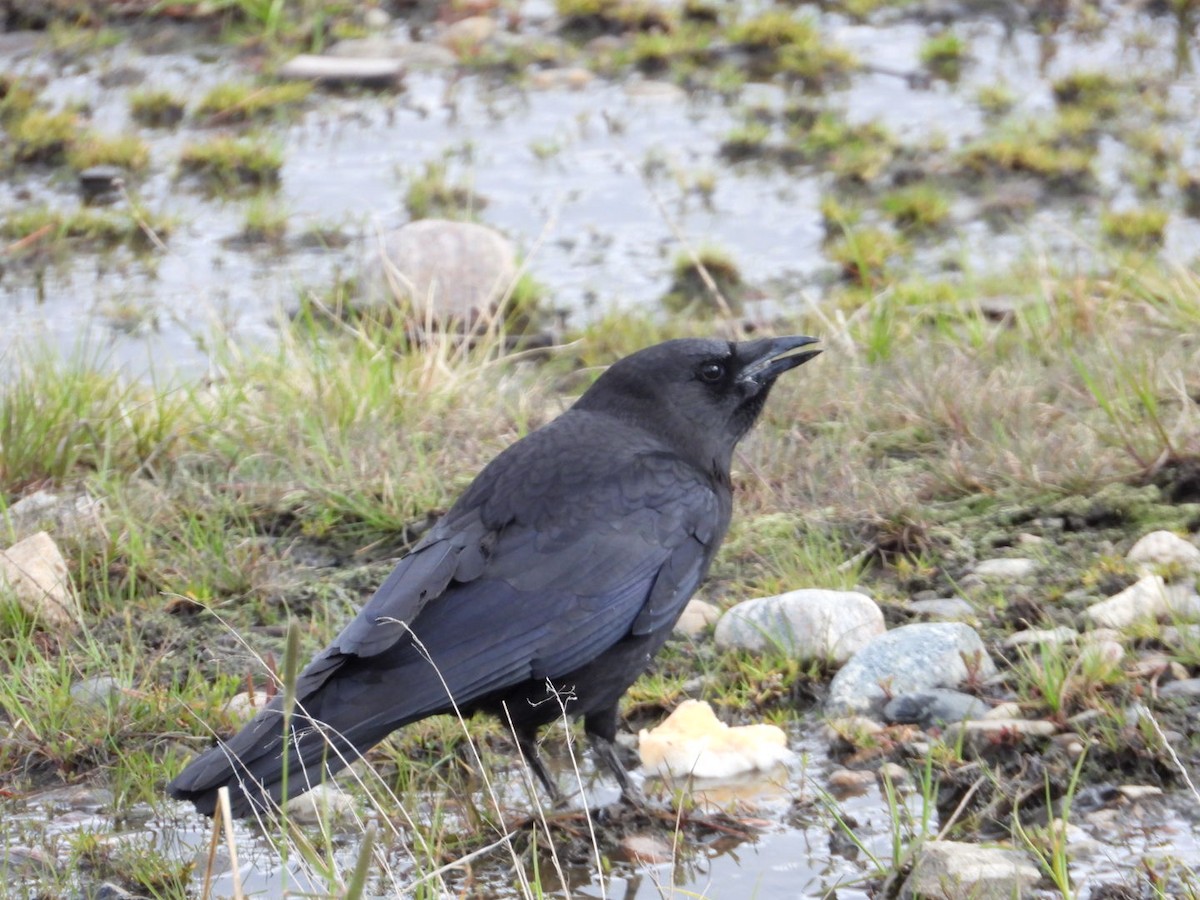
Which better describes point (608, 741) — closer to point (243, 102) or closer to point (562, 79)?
point (243, 102)

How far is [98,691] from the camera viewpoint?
4.25 metres

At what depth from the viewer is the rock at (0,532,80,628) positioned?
15.1 ft

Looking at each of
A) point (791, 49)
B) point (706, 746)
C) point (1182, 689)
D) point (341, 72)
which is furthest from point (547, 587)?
point (791, 49)

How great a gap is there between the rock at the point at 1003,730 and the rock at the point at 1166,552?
849mm

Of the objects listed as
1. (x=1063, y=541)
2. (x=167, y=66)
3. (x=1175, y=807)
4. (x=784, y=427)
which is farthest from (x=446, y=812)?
(x=167, y=66)

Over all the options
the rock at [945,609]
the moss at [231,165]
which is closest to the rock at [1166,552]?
the rock at [945,609]

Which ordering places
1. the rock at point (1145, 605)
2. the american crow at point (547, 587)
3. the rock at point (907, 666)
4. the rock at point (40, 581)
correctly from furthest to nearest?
the rock at point (40, 581)
the rock at point (1145, 605)
the rock at point (907, 666)
the american crow at point (547, 587)

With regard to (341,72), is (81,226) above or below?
below

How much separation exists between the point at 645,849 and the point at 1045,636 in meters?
1.19

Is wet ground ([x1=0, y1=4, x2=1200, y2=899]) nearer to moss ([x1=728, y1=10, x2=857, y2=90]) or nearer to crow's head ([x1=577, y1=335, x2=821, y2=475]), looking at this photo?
moss ([x1=728, y1=10, x2=857, y2=90])

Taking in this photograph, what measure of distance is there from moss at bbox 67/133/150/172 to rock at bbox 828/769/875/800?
6.29 m

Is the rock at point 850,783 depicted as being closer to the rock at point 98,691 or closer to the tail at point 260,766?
the tail at point 260,766

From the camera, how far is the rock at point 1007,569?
4645 millimetres

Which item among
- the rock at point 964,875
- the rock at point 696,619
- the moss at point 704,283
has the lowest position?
the moss at point 704,283
